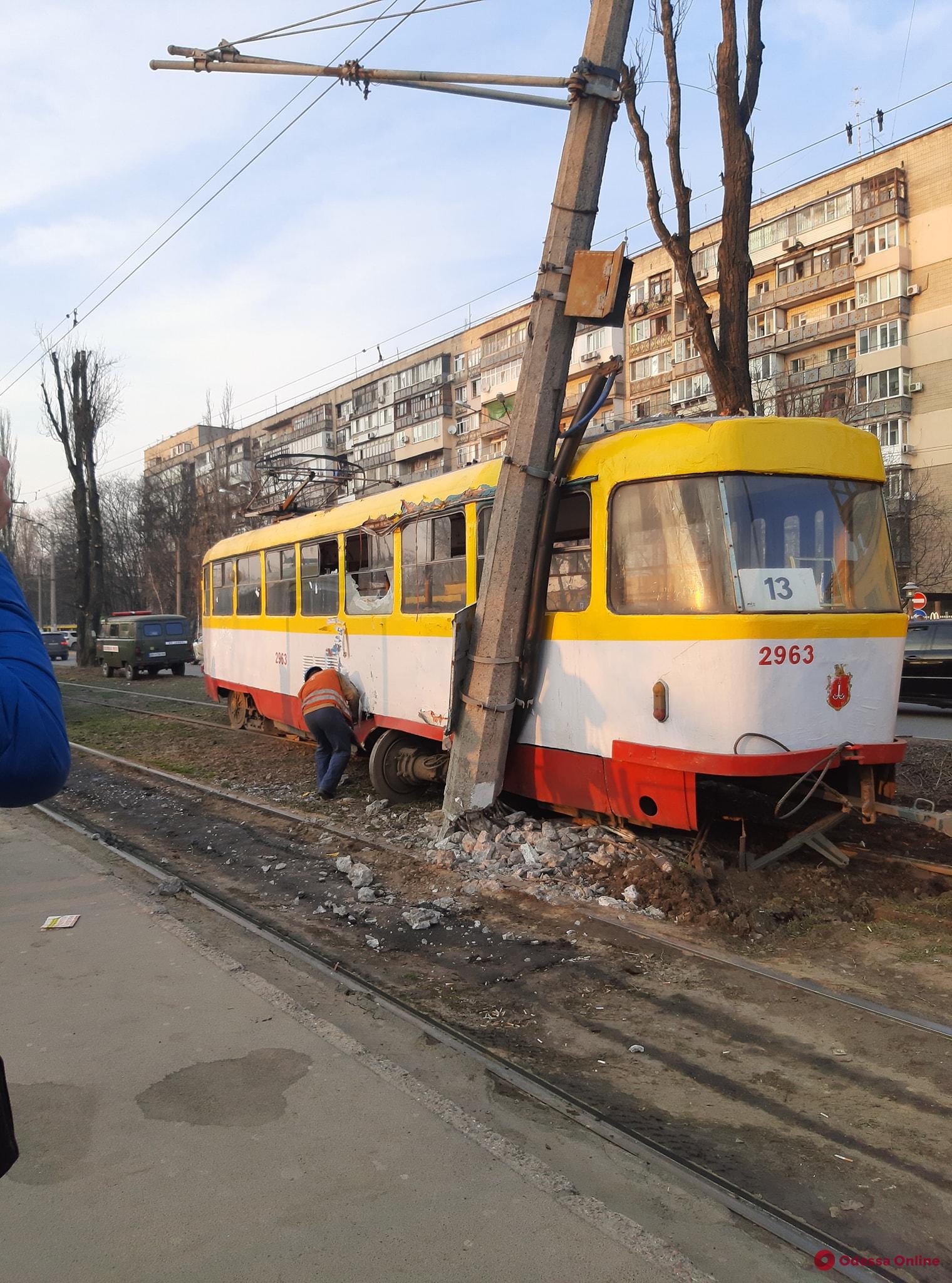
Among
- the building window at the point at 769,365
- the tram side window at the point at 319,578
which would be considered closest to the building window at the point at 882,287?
the building window at the point at 769,365

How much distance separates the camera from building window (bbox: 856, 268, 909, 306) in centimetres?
3906

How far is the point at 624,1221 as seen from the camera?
2955 mm

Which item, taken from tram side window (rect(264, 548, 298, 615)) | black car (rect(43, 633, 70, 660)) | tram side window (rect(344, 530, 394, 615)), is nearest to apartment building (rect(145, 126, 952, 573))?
black car (rect(43, 633, 70, 660))

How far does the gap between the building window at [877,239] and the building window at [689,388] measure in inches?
309

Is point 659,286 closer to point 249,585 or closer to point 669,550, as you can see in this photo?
point 249,585

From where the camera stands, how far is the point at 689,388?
145 feet

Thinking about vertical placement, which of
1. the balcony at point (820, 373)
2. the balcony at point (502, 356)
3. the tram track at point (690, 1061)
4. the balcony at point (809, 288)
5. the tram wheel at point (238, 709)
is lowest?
the tram track at point (690, 1061)

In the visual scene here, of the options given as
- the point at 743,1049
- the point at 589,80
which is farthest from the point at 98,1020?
the point at 589,80

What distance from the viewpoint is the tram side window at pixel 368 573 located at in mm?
9719

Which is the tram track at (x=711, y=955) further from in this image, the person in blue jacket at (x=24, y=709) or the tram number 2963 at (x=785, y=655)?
the person in blue jacket at (x=24, y=709)

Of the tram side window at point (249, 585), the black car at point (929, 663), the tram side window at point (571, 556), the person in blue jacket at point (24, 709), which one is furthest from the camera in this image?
the black car at point (929, 663)

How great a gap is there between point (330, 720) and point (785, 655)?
5228 millimetres

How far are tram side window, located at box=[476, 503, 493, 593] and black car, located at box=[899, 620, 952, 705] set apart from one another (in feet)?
36.4

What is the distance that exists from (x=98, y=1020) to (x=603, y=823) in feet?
13.1
